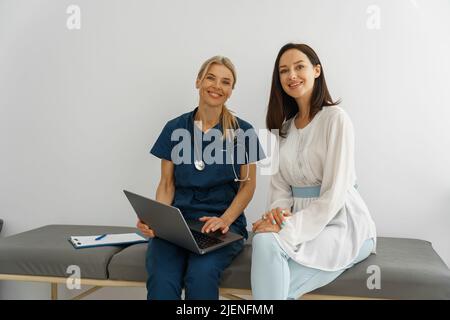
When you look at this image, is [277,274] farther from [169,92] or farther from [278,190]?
[169,92]

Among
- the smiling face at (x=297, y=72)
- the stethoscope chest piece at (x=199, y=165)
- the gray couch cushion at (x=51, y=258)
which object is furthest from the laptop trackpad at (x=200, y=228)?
the smiling face at (x=297, y=72)

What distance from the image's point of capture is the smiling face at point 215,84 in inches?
65.9

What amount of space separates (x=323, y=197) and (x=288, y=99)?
1.53ft

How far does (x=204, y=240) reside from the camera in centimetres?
140

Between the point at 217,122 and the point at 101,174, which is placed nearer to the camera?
the point at 217,122

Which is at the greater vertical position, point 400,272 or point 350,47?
point 350,47

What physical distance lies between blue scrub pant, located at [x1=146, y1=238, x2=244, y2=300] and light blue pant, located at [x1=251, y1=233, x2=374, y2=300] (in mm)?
143

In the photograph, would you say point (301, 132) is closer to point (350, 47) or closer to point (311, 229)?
point (311, 229)

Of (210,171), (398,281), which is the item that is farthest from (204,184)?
(398,281)

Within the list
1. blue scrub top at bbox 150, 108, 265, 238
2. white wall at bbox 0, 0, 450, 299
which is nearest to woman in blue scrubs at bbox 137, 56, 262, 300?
blue scrub top at bbox 150, 108, 265, 238

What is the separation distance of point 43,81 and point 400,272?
6.36 ft

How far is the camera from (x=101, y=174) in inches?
86.7

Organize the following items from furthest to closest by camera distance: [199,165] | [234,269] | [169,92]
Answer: [169,92]
[199,165]
[234,269]
